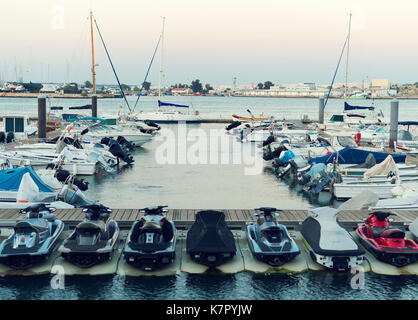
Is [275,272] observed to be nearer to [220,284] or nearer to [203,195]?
[220,284]

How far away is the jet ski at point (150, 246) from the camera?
1261cm

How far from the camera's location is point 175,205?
20.7m

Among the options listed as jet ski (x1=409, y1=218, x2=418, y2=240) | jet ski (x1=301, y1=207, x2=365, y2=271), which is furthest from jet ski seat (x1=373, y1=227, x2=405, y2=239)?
jet ski (x1=409, y1=218, x2=418, y2=240)

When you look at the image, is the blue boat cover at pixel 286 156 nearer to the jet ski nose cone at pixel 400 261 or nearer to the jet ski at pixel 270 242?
the jet ski at pixel 270 242

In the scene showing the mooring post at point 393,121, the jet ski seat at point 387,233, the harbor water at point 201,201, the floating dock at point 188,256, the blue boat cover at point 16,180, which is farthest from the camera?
the mooring post at point 393,121

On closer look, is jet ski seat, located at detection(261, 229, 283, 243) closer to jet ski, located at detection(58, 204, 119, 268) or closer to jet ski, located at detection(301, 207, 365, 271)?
jet ski, located at detection(301, 207, 365, 271)

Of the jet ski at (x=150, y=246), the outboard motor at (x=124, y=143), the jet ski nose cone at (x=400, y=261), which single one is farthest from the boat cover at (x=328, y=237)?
the outboard motor at (x=124, y=143)

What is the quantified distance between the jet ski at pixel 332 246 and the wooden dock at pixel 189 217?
199cm

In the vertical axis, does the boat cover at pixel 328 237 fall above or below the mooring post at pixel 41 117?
below

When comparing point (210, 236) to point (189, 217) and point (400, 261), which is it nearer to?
point (189, 217)

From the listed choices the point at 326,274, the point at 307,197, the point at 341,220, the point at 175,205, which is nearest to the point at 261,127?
the point at 307,197

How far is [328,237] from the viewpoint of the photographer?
1320 cm

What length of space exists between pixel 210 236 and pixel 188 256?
3.63 feet

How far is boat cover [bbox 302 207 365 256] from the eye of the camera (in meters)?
12.9
